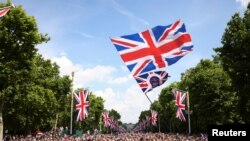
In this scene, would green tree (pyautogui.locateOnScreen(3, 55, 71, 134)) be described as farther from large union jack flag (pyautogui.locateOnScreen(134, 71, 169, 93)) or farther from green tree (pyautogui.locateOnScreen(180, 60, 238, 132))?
large union jack flag (pyautogui.locateOnScreen(134, 71, 169, 93))

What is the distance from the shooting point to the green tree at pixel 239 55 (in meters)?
32.9

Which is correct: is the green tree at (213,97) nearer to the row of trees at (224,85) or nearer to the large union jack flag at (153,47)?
the row of trees at (224,85)

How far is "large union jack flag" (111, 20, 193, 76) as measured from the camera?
18875 millimetres

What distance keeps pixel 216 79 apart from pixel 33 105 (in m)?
28.7

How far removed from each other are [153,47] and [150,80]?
1.97 meters

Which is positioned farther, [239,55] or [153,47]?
[239,55]

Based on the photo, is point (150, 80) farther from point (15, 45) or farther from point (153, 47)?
point (15, 45)

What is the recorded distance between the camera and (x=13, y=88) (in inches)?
1436

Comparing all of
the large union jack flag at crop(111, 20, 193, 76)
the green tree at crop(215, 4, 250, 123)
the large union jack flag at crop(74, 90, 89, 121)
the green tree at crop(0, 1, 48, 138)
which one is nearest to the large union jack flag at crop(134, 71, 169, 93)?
the large union jack flag at crop(111, 20, 193, 76)

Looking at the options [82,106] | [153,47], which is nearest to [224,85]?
[82,106]

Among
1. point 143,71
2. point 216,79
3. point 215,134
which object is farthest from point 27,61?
point 216,79

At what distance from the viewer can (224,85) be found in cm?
6506

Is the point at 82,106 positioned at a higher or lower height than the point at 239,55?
lower

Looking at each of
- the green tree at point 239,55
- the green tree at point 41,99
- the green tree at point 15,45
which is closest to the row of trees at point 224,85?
the green tree at point 239,55
